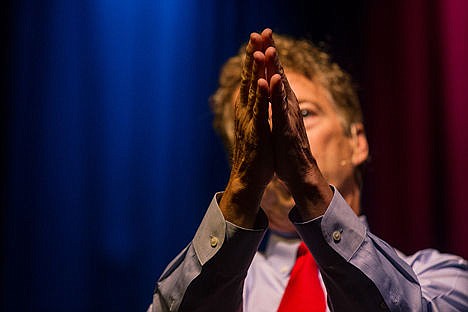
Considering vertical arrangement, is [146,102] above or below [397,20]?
below

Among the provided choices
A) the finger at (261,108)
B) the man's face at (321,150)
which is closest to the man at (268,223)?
the finger at (261,108)

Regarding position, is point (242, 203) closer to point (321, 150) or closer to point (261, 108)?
point (261, 108)

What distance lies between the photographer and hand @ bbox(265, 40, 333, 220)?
85cm

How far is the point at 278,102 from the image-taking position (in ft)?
2.76

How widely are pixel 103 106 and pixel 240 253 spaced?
2.82 ft

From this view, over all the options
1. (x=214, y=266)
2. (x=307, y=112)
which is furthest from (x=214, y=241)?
(x=307, y=112)

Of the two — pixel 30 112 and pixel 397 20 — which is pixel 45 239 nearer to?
pixel 30 112

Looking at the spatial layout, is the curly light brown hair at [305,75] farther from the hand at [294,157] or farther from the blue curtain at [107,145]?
the hand at [294,157]

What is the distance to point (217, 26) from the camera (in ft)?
5.64

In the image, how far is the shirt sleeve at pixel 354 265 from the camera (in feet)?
2.85

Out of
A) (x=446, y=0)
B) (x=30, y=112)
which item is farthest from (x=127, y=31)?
(x=446, y=0)

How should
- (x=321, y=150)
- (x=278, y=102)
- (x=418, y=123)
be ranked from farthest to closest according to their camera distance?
1. (x=418, y=123)
2. (x=321, y=150)
3. (x=278, y=102)

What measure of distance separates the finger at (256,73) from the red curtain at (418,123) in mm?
823

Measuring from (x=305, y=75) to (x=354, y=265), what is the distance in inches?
27.9
